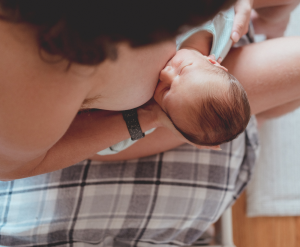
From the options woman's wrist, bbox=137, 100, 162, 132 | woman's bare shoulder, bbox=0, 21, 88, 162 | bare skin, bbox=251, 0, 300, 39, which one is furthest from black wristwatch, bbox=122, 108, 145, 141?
bare skin, bbox=251, 0, 300, 39

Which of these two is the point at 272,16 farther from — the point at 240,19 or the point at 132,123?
the point at 132,123

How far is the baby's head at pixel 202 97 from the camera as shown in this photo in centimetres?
63

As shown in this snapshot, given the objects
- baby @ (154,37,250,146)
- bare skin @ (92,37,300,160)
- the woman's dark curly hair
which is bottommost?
bare skin @ (92,37,300,160)

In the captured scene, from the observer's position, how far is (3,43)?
17.4 inches

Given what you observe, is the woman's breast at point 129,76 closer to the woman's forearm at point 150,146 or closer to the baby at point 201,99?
the baby at point 201,99

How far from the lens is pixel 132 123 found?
75 centimetres

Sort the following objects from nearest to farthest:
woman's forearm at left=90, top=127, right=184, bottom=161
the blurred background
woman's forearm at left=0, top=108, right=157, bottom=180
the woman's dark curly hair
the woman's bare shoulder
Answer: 1. the woman's dark curly hair
2. the woman's bare shoulder
3. woman's forearm at left=0, top=108, right=157, bottom=180
4. woman's forearm at left=90, top=127, right=184, bottom=161
5. the blurred background

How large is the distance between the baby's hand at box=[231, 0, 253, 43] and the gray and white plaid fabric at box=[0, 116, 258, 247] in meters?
0.38

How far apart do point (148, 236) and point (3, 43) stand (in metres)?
0.76

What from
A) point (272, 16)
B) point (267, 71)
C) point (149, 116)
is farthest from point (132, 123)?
point (272, 16)

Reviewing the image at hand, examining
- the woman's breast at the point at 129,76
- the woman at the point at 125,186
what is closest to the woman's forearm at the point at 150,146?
the woman at the point at 125,186

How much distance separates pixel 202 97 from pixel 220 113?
0.06m

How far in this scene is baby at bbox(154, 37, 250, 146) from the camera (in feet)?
2.07

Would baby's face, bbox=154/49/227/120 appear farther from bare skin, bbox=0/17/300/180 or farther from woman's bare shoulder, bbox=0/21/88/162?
woman's bare shoulder, bbox=0/21/88/162
